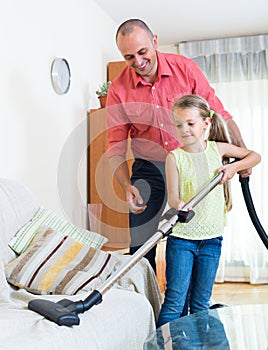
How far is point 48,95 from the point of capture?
3758 mm

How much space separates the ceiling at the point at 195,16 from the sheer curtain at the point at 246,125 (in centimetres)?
17

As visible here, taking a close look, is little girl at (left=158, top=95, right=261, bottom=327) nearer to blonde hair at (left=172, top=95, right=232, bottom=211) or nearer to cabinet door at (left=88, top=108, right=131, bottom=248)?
blonde hair at (left=172, top=95, right=232, bottom=211)

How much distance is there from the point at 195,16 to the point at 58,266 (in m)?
3.15

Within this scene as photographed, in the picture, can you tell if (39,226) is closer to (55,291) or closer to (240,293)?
(55,291)

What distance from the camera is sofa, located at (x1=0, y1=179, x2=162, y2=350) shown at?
164 centimetres

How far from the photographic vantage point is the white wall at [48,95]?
326cm

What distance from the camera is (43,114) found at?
145 inches

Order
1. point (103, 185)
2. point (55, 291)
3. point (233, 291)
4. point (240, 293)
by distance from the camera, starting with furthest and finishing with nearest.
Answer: point (233, 291) → point (240, 293) → point (103, 185) → point (55, 291)

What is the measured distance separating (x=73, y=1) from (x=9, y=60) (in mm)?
1170

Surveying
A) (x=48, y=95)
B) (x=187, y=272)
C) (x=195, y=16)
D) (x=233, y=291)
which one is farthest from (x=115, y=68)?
(x=187, y=272)

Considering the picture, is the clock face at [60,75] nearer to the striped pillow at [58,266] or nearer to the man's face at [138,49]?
the man's face at [138,49]

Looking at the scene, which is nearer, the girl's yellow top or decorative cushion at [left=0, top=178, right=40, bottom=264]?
the girl's yellow top

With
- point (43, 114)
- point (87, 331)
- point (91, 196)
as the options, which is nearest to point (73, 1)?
point (43, 114)

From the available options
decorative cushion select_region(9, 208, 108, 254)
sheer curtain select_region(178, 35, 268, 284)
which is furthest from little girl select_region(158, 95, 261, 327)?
sheer curtain select_region(178, 35, 268, 284)
